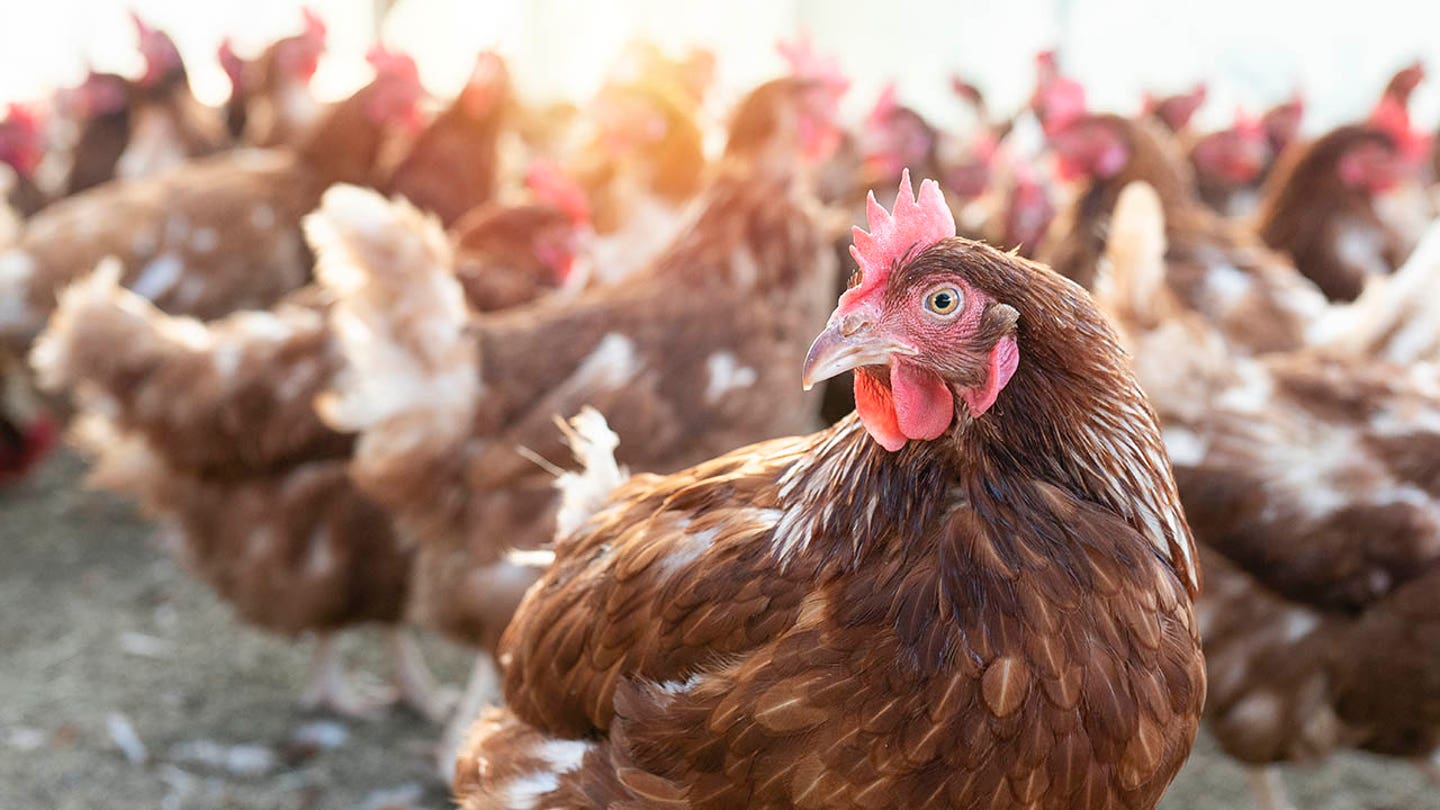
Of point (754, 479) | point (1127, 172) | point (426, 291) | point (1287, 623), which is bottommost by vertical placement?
point (1287, 623)

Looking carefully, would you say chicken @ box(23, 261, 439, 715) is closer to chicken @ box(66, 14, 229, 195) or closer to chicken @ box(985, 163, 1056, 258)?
chicken @ box(985, 163, 1056, 258)

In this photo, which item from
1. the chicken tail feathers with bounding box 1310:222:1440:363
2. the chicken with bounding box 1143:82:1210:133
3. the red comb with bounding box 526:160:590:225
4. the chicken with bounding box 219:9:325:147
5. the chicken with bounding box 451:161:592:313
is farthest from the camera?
the chicken with bounding box 1143:82:1210:133

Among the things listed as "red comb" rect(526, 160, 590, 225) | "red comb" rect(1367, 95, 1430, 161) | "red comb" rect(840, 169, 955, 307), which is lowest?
"red comb" rect(840, 169, 955, 307)

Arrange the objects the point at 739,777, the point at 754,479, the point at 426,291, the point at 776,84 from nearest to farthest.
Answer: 1. the point at 739,777
2. the point at 754,479
3. the point at 426,291
4. the point at 776,84

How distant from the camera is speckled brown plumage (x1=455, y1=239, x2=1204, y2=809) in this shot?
1.27m

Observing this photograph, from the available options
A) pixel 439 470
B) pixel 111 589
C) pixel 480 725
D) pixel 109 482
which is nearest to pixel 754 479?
pixel 480 725

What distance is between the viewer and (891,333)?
1.25m

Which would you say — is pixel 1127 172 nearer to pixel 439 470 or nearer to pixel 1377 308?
pixel 1377 308

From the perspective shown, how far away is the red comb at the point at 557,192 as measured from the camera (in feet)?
11.5

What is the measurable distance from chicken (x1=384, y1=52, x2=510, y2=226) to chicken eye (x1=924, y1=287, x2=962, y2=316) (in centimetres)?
318

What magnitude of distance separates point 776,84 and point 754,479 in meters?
2.17

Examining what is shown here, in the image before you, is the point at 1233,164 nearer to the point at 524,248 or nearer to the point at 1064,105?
the point at 1064,105

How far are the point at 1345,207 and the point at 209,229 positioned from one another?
395 centimetres

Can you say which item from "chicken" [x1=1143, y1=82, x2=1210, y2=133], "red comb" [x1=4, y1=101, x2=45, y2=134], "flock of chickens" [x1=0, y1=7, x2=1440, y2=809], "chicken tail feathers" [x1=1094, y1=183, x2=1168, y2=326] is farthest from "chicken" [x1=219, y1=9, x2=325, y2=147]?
"chicken" [x1=1143, y1=82, x2=1210, y2=133]
